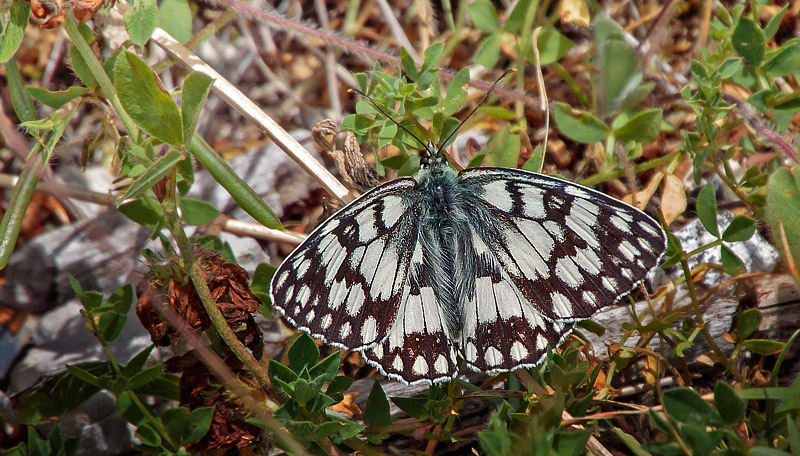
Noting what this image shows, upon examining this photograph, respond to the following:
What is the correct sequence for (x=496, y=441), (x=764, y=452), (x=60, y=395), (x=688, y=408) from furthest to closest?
(x=60, y=395) → (x=688, y=408) → (x=496, y=441) → (x=764, y=452)

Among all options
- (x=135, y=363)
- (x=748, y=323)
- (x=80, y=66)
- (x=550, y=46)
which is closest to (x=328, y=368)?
(x=135, y=363)

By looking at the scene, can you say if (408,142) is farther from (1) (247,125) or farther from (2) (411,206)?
(1) (247,125)

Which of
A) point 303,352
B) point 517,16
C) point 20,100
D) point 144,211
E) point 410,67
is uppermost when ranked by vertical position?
point 517,16

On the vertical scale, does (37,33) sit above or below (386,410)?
above

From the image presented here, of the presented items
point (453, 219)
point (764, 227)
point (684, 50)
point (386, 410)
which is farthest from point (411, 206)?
point (684, 50)

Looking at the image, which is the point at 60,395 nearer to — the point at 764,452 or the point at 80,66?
the point at 80,66

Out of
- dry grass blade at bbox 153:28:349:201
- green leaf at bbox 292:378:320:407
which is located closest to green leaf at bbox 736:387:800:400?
green leaf at bbox 292:378:320:407

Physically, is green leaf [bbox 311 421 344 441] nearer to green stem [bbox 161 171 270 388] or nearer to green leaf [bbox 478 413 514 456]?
green stem [bbox 161 171 270 388]

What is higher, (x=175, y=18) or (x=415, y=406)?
(x=175, y=18)
